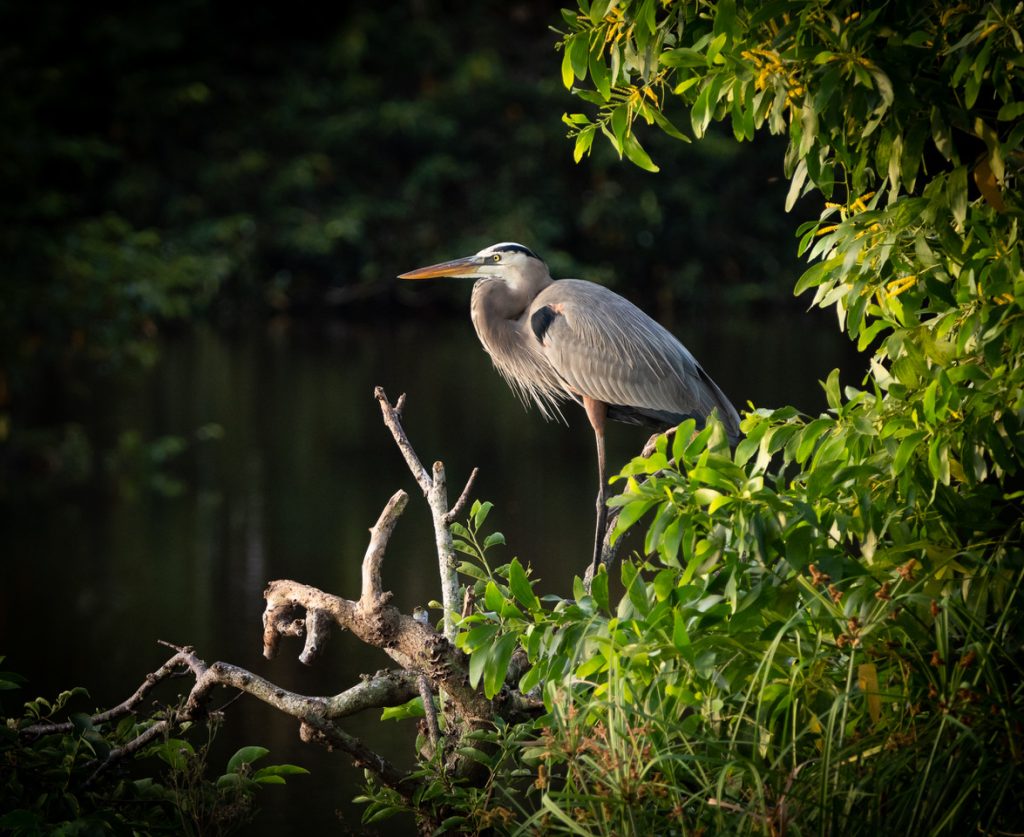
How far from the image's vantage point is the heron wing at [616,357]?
4672 millimetres

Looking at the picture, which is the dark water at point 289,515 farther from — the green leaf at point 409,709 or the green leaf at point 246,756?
the green leaf at point 246,756

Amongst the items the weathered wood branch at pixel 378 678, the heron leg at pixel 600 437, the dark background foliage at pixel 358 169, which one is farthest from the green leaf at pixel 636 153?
the dark background foliage at pixel 358 169

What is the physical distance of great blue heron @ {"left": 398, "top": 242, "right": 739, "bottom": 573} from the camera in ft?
15.3

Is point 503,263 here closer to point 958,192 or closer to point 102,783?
point 102,783

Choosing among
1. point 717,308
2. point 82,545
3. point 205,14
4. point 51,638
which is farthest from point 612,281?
point 51,638

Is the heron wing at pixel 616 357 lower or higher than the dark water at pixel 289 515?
higher

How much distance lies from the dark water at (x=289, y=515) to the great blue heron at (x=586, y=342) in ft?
3.98

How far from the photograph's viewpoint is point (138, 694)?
2.82 meters

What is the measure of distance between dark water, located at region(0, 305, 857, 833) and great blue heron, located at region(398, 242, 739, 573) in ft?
3.98

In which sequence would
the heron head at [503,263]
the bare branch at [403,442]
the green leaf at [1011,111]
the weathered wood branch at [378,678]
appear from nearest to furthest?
the green leaf at [1011,111] → the weathered wood branch at [378,678] → the bare branch at [403,442] → the heron head at [503,263]

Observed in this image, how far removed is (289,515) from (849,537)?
20.0ft

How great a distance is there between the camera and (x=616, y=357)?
4668mm

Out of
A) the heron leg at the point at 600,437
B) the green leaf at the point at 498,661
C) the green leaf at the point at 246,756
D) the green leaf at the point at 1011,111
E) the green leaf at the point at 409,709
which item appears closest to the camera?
the green leaf at the point at 1011,111

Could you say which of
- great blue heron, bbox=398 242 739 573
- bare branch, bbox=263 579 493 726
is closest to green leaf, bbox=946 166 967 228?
bare branch, bbox=263 579 493 726
